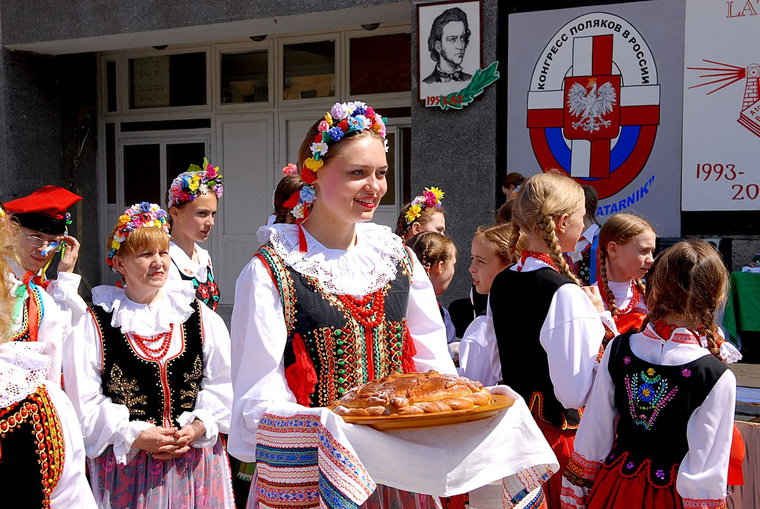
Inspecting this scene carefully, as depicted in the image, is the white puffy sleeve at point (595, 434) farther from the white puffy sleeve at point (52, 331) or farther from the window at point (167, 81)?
the window at point (167, 81)

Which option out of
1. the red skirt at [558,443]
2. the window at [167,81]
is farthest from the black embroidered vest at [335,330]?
the window at [167,81]

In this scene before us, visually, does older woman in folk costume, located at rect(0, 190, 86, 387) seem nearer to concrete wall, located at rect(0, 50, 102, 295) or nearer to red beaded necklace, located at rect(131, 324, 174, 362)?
red beaded necklace, located at rect(131, 324, 174, 362)

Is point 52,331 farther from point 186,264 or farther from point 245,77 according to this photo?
point 245,77

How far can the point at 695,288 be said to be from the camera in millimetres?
2488

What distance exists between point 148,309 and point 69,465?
1.60 metres

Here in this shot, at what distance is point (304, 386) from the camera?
2.12 m

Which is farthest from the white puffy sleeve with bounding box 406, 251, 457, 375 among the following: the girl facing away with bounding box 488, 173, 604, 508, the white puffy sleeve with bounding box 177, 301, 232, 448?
the white puffy sleeve with bounding box 177, 301, 232, 448

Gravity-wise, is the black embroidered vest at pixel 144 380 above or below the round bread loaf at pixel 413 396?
below

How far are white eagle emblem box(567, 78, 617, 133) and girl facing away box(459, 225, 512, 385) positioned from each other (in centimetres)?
363

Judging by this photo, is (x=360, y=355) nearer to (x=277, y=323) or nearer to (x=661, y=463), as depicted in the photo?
(x=277, y=323)

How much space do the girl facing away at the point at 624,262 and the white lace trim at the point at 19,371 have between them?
2.48 m

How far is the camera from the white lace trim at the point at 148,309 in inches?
130

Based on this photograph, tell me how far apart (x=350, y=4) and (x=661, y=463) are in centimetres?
648

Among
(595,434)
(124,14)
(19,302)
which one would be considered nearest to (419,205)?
(595,434)
